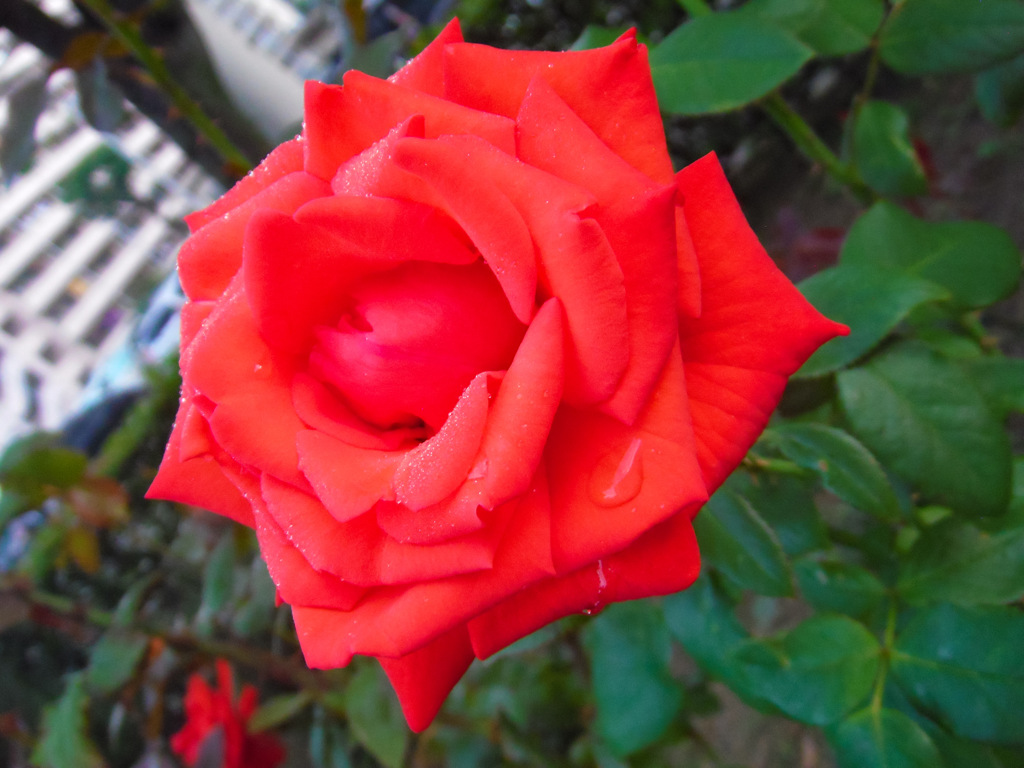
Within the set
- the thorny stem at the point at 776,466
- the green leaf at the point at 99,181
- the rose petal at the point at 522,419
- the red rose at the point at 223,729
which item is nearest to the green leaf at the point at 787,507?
the thorny stem at the point at 776,466

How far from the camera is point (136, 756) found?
0.95 m

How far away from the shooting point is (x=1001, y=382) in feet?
1.69

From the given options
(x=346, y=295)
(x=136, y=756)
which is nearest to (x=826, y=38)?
(x=346, y=295)

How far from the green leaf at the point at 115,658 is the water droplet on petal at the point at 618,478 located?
34.2 inches

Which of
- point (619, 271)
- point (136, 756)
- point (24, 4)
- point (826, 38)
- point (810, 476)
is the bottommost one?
point (136, 756)

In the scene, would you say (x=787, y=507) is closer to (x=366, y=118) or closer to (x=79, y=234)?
(x=366, y=118)

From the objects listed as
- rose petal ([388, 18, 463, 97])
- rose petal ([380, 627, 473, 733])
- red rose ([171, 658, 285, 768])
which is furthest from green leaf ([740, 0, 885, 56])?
red rose ([171, 658, 285, 768])

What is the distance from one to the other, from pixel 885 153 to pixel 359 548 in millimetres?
654

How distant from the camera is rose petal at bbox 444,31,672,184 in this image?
12.6 inches

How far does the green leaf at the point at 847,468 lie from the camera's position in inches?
16.8

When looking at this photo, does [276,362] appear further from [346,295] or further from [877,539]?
[877,539]

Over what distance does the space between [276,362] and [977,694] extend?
1.55 feet

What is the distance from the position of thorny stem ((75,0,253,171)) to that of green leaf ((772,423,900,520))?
80 cm

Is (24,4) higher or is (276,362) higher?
(24,4)
